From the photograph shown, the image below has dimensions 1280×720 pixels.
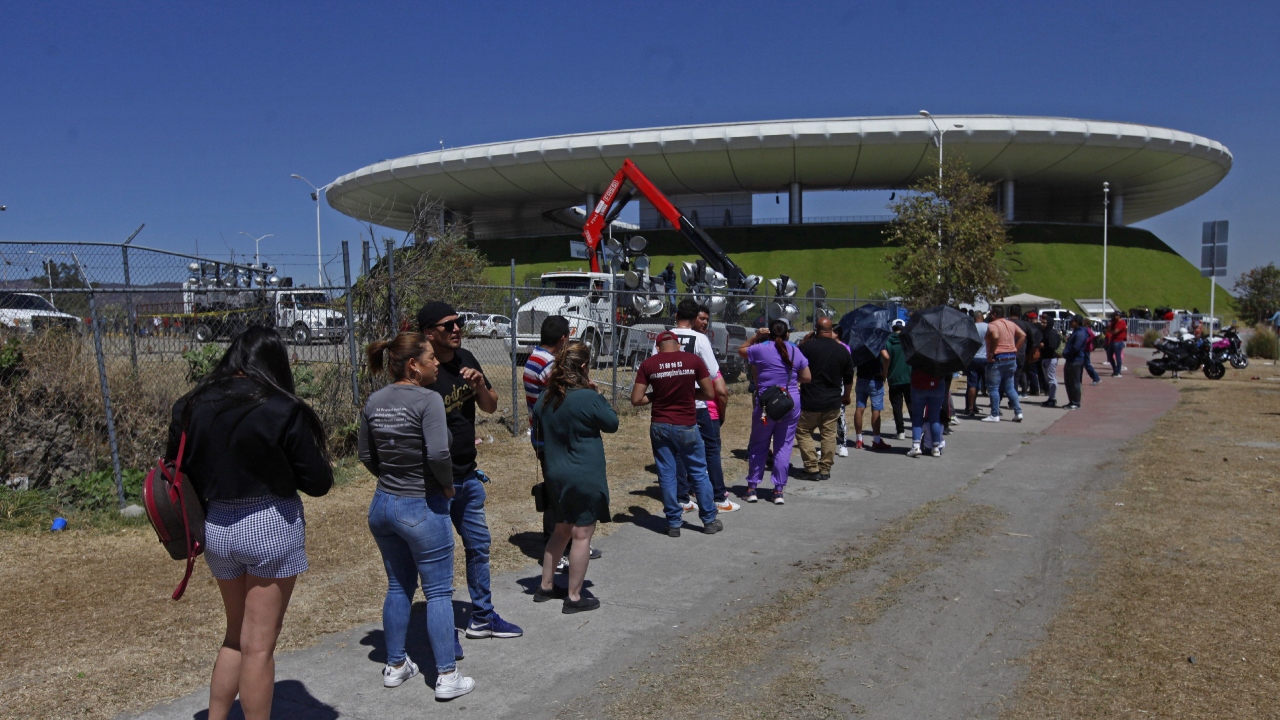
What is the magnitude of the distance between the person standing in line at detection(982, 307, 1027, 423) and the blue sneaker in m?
10.7

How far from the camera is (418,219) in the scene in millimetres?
10039

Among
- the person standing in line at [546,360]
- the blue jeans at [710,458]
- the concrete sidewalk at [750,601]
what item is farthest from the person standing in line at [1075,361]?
the person standing in line at [546,360]

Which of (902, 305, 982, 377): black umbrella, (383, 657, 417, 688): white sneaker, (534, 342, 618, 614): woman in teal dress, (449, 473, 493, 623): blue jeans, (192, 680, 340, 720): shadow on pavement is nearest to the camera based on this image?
(192, 680, 340, 720): shadow on pavement

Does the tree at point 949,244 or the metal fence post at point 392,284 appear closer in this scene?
the metal fence post at point 392,284

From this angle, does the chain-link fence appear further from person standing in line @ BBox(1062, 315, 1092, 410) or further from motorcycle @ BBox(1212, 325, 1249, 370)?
motorcycle @ BBox(1212, 325, 1249, 370)

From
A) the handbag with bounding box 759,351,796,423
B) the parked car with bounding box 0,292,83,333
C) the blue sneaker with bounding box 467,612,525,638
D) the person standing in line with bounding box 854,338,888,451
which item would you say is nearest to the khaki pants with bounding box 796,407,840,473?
the handbag with bounding box 759,351,796,423

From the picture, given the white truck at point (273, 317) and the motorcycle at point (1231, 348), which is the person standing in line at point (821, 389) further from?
the motorcycle at point (1231, 348)

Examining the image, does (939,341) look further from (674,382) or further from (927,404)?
(674,382)

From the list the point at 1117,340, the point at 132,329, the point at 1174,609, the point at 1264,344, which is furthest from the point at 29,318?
the point at 1264,344

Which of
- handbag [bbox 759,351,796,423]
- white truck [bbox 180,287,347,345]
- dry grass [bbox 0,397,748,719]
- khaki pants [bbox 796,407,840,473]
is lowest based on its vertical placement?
dry grass [bbox 0,397,748,719]

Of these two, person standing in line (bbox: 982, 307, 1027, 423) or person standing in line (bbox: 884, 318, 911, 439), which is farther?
person standing in line (bbox: 982, 307, 1027, 423)

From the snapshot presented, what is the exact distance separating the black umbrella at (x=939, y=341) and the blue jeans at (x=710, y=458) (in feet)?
11.4

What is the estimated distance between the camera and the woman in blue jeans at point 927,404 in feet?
33.5

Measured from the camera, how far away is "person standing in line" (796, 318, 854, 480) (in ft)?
28.8
